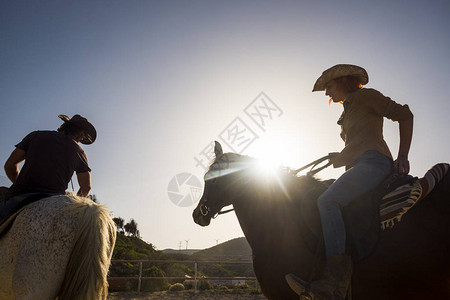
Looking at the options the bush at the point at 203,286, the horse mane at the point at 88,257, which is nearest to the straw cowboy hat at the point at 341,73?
the horse mane at the point at 88,257

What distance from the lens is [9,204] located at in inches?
120

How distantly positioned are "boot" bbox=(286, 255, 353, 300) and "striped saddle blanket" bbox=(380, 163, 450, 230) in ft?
1.70

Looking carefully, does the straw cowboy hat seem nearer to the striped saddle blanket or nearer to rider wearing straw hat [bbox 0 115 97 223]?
the striped saddle blanket

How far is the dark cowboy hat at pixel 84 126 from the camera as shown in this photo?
3.88 meters

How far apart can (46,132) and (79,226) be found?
141cm

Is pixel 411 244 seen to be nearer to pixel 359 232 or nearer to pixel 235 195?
pixel 359 232

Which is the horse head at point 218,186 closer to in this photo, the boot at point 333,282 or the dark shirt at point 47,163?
the boot at point 333,282

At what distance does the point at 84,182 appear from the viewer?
151 inches

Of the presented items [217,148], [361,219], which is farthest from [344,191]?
[217,148]

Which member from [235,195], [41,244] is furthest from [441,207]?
[41,244]

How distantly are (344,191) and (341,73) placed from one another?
1.46 meters

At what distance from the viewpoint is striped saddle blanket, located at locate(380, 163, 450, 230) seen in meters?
2.45

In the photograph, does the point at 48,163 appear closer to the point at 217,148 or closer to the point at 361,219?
the point at 217,148

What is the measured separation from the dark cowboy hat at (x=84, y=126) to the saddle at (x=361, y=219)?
10.2ft
